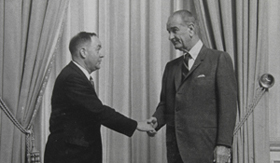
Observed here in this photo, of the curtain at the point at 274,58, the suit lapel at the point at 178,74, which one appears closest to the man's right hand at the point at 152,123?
the suit lapel at the point at 178,74

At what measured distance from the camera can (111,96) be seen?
2.34 meters

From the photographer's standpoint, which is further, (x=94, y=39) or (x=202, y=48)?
(x=94, y=39)

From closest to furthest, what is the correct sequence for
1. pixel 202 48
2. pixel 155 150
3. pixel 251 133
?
pixel 202 48, pixel 251 133, pixel 155 150

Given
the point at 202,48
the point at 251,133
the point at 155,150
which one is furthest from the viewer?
the point at 155,150

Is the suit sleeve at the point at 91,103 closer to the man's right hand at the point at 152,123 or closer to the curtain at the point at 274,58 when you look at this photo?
the man's right hand at the point at 152,123

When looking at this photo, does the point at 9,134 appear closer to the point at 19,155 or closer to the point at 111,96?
the point at 19,155

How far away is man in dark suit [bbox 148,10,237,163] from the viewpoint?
70.9 inches

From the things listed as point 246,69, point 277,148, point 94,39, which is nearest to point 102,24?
point 94,39

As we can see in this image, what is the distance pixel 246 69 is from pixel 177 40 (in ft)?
1.58

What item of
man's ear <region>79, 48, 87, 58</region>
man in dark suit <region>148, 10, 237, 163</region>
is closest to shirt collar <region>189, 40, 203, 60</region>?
man in dark suit <region>148, 10, 237, 163</region>

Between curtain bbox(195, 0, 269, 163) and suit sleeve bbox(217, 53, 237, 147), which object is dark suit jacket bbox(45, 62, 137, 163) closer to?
suit sleeve bbox(217, 53, 237, 147)

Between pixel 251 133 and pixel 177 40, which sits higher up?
pixel 177 40

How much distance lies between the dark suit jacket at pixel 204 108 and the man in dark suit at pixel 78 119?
0.97 ft

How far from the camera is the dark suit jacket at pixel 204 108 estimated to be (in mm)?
1803
